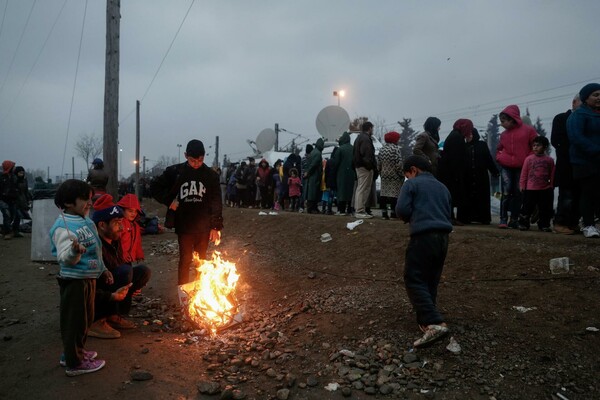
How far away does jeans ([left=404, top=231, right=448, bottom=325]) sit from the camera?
154 inches

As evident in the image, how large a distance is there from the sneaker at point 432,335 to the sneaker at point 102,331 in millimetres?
3142

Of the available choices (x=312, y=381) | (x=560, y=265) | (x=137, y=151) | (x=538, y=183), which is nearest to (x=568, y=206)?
(x=538, y=183)

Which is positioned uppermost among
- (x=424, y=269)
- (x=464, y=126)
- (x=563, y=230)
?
(x=464, y=126)

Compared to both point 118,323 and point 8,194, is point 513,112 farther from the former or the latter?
point 8,194

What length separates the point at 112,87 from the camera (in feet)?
29.4

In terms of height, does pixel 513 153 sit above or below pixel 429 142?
below

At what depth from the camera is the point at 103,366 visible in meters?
3.80

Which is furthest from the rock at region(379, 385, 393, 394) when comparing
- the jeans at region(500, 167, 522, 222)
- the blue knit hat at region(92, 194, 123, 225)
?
the jeans at region(500, 167, 522, 222)

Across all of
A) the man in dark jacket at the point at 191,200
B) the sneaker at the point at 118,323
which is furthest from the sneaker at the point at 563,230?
the sneaker at the point at 118,323

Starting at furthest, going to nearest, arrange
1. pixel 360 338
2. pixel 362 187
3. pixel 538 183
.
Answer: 1. pixel 362 187
2. pixel 538 183
3. pixel 360 338

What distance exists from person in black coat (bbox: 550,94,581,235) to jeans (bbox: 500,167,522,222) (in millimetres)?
915

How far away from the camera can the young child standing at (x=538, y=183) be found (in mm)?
6805

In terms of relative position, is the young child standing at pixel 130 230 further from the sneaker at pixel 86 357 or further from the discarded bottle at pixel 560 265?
the discarded bottle at pixel 560 265

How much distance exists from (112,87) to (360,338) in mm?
7578
